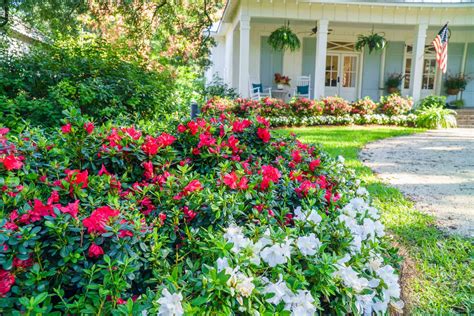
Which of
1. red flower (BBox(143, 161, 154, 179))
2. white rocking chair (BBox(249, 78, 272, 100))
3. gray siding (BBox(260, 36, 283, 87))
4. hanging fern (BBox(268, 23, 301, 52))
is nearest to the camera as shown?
red flower (BBox(143, 161, 154, 179))

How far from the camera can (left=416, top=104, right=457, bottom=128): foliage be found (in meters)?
10.6

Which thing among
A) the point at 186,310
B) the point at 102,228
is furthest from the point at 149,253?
the point at 186,310

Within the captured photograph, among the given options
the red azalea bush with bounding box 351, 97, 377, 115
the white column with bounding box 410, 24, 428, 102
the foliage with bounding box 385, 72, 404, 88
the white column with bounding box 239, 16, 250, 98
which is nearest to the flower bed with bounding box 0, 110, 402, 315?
the white column with bounding box 239, 16, 250, 98

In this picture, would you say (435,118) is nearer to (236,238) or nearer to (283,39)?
(283,39)

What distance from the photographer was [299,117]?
33.9 feet

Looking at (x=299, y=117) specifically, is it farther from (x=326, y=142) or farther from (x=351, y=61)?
(x=351, y=61)

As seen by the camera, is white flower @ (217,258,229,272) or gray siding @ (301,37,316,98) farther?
gray siding @ (301,37,316,98)

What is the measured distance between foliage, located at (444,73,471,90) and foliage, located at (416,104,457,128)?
10.4ft

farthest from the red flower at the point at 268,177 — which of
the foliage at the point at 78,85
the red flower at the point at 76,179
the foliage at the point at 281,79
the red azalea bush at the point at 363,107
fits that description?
the foliage at the point at 281,79

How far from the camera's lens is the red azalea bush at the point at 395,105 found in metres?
11.0

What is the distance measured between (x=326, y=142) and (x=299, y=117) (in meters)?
3.38

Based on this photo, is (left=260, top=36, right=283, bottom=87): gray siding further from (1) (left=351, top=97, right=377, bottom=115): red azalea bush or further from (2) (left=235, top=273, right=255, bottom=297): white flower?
(2) (left=235, top=273, right=255, bottom=297): white flower

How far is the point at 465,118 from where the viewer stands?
11.9 metres

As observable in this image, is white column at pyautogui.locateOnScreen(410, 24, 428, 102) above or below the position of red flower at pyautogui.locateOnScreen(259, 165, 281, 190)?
above
